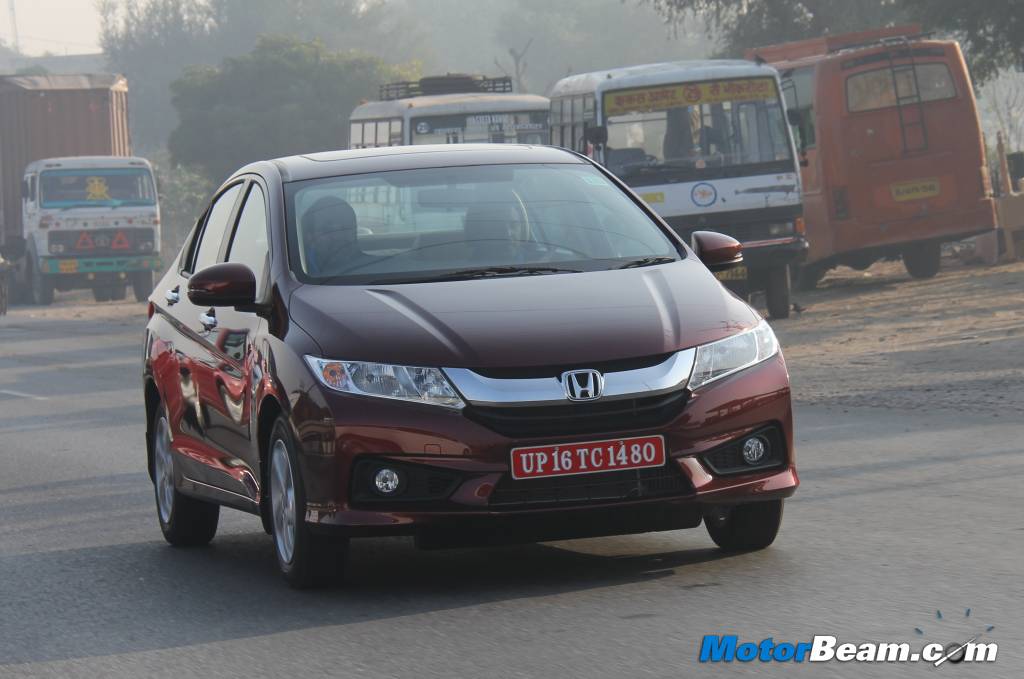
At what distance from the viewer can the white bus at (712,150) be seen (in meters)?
21.8

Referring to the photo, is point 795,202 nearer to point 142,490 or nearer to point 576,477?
point 142,490

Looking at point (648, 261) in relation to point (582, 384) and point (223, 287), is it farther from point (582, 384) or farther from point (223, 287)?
point (223, 287)

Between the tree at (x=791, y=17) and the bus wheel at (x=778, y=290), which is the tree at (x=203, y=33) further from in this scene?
the bus wheel at (x=778, y=290)

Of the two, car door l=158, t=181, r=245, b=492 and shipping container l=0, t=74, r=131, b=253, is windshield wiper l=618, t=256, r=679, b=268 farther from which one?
shipping container l=0, t=74, r=131, b=253

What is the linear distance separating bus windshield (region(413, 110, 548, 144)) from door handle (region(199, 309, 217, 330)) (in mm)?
21950

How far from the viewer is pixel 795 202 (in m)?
22.2

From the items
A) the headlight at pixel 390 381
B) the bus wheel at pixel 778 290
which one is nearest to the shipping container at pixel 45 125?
the bus wheel at pixel 778 290

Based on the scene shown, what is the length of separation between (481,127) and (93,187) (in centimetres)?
1110

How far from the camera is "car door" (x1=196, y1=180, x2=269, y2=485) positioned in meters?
7.31

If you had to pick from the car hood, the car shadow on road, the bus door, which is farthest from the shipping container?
the car hood

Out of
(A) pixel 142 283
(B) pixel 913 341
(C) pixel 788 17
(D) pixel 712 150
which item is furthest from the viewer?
(C) pixel 788 17

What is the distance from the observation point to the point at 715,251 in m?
7.67

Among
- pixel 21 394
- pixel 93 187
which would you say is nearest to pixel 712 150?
pixel 21 394

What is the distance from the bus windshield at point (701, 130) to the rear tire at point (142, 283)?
19359 mm
